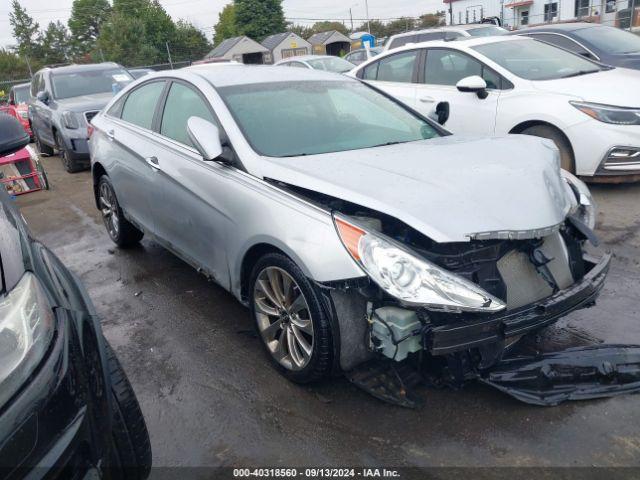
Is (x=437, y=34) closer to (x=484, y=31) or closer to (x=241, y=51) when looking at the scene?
(x=484, y=31)

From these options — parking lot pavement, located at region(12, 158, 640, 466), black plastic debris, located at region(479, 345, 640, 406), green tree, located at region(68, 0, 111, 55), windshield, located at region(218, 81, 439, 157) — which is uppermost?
green tree, located at region(68, 0, 111, 55)

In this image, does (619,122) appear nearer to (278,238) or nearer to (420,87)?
(420,87)

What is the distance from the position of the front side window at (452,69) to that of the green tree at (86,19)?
89.2 metres

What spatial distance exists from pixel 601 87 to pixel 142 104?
4.55m

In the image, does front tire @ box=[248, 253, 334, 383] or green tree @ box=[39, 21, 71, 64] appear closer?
front tire @ box=[248, 253, 334, 383]

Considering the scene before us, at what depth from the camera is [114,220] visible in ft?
17.1

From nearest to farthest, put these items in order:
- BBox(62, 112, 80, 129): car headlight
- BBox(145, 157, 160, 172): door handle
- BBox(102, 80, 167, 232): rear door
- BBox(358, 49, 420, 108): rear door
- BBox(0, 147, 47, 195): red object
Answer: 1. BBox(145, 157, 160, 172): door handle
2. BBox(102, 80, 167, 232): rear door
3. BBox(358, 49, 420, 108): rear door
4. BBox(0, 147, 47, 195): red object
5. BBox(62, 112, 80, 129): car headlight

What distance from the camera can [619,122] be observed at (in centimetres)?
532

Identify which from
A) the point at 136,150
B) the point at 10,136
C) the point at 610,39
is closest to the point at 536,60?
the point at 610,39

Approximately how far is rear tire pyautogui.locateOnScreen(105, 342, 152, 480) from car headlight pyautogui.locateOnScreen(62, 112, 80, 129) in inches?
320

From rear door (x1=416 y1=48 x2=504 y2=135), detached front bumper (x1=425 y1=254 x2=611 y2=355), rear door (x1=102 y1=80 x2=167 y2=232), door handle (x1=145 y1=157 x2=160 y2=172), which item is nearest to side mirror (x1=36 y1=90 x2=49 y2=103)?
rear door (x1=102 y1=80 x2=167 y2=232)

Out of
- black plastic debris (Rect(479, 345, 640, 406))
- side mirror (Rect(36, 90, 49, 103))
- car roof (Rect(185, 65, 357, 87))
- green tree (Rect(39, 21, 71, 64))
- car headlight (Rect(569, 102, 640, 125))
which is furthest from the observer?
green tree (Rect(39, 21, 71, 64))

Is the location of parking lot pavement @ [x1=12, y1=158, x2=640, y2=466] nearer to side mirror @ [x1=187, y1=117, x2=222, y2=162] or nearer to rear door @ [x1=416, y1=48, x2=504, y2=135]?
side mirror @ [x1=187, y1=117, x2=222, y2=162]

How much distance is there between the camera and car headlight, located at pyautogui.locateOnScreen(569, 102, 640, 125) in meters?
5.31
